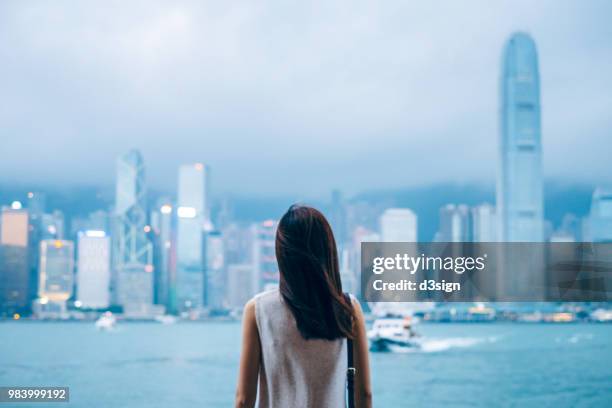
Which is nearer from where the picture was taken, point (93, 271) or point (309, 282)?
point (309, 282)

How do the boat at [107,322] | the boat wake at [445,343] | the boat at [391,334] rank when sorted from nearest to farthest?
the boat at [391,334] < the boat wake at [445,343] < the boat at [107,322]

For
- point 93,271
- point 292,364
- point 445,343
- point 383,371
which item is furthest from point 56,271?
point 292,364

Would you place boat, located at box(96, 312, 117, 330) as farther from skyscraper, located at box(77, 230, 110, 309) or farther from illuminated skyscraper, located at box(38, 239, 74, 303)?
illuminated skyscraper, located at box(38, 239, 74, 303)

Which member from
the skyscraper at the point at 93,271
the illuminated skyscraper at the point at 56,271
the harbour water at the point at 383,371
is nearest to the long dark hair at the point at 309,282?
the harbour water at the point at 383,371

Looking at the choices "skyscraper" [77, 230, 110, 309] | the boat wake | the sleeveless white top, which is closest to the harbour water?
the boat wake

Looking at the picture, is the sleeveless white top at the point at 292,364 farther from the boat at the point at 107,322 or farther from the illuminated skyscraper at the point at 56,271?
the boat at the point at 107,322

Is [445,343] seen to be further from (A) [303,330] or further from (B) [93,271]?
(A) [303,330]
